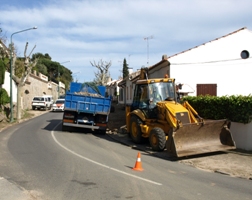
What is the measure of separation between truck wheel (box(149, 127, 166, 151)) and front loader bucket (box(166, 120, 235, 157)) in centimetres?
104

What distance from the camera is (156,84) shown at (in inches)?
566

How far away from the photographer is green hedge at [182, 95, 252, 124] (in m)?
12.7

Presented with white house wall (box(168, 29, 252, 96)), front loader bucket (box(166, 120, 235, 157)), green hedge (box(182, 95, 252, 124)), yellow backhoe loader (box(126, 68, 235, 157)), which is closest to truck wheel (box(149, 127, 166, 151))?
yellow backhoe loader (box(126, 68, 235, 157))

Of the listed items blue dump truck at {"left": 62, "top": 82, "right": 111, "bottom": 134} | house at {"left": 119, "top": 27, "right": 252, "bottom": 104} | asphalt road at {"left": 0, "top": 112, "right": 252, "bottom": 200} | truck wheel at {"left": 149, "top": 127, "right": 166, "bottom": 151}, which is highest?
house at {"left": 119, "top": 27, "right": 252, "bottom": 104}

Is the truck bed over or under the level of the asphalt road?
over

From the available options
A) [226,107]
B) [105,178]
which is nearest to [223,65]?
[226,107]

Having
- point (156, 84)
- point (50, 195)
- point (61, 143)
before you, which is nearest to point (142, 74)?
point (156, 84)

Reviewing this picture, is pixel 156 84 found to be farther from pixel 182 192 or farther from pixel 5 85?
pixel 5 85

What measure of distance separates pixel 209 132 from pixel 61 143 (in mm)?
6452

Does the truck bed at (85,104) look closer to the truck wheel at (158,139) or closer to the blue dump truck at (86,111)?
the blue dump truck at (86,111)

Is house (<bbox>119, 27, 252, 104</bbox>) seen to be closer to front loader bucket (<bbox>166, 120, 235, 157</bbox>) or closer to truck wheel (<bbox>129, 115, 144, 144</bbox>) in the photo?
truck wheel (<bbox>129, 115, 144, 144</bbox>)

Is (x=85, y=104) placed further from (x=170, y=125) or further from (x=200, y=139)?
(x=200, y=139)

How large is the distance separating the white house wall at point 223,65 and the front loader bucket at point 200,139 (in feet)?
32.2

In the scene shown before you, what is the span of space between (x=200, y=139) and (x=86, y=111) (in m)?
8.10
